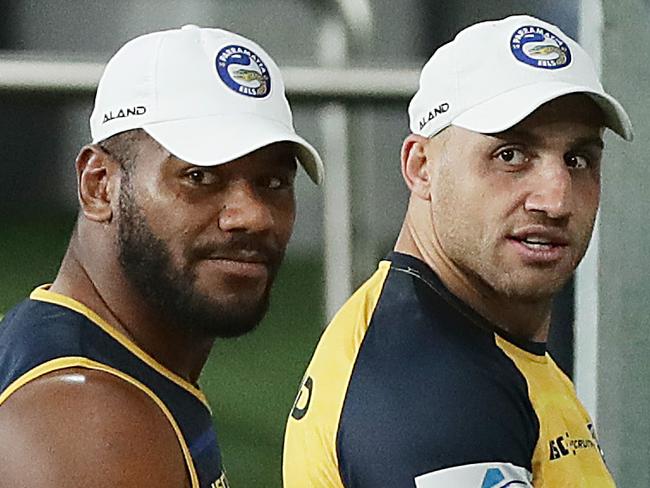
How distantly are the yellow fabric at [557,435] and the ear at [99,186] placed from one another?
40 centimetres

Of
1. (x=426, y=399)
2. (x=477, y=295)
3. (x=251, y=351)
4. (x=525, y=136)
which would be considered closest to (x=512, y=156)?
(x=525, y=136)

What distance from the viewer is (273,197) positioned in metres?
0.98

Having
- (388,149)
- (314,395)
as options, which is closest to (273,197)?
(314,395)

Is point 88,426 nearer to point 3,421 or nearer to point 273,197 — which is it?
point 3,421

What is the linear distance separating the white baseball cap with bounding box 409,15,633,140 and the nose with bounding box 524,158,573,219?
6cm

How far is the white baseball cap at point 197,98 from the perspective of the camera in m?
0.95

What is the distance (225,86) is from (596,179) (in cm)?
40

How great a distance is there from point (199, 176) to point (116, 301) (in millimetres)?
122

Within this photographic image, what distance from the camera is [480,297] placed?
1175 mm

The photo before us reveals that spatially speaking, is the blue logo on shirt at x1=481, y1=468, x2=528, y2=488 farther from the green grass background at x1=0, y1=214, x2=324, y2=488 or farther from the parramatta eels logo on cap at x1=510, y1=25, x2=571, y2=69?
the green grass background at x1=0, y1=214, x2=324, y2=488

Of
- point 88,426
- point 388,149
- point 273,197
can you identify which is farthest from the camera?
point 388,149

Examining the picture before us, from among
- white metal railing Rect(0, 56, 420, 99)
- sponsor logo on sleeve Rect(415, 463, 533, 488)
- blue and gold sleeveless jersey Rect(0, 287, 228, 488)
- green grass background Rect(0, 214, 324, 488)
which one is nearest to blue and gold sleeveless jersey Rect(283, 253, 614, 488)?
sponsor logo on sleeve Rect(415, 463, 533, 488)

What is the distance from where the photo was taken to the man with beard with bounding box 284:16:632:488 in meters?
1.04

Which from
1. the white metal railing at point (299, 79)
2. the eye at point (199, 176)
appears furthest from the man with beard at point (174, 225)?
the white metal railing at point (299, 79)
